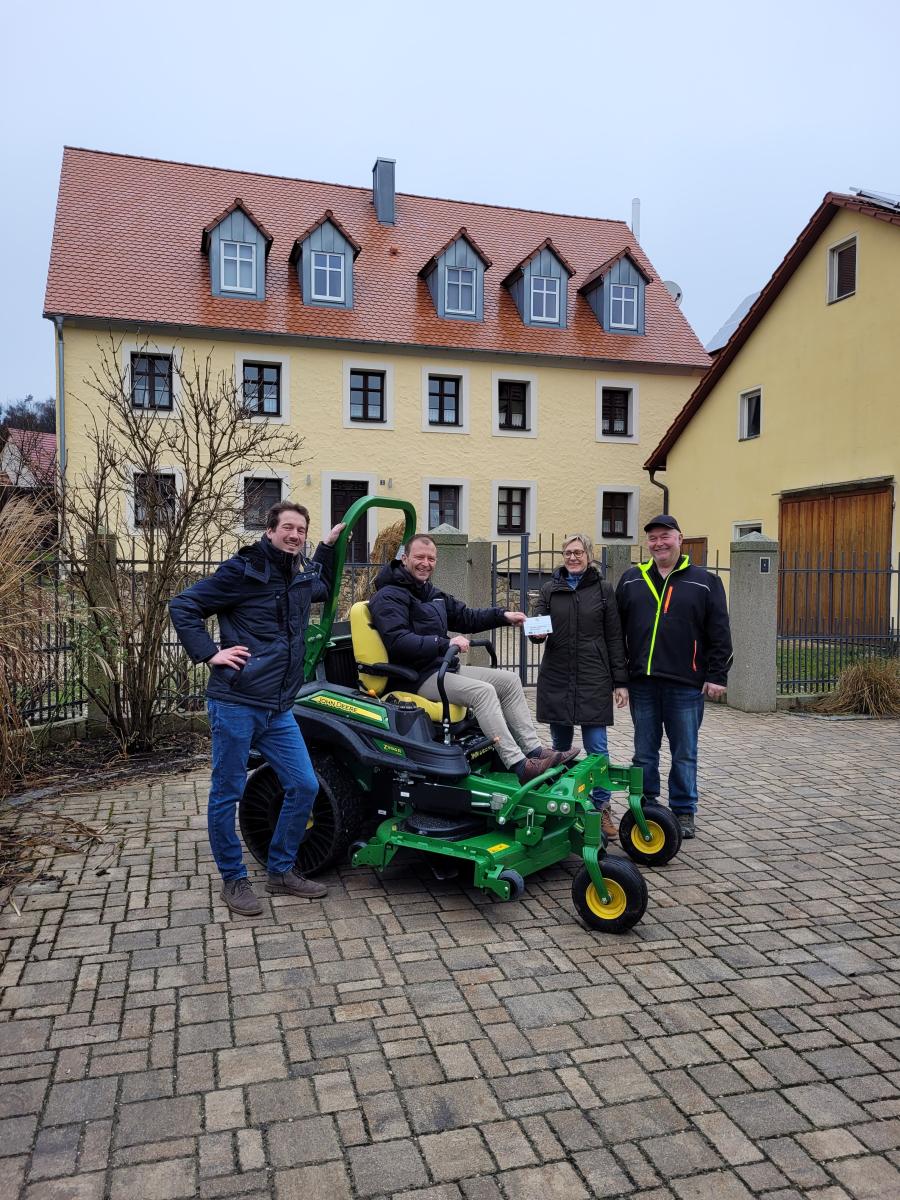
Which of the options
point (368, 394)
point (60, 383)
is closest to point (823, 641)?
point (368, 394)

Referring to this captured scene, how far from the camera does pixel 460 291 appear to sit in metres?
26.3

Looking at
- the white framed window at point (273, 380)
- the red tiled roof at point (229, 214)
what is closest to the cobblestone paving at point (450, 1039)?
the white framed window at point (273, 380)

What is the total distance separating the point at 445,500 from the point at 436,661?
2153cm

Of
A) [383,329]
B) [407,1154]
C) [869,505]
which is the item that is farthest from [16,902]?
[383,329]

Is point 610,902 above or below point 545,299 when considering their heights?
below

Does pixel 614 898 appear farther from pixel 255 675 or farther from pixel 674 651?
pixel 255 675

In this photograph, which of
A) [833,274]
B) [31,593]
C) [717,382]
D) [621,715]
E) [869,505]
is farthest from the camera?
[717,382]

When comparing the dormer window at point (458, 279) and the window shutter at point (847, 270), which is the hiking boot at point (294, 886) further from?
the dormer window at point (458, 279)

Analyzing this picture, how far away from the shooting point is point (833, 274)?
18.2m

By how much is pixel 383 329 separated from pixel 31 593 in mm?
21061

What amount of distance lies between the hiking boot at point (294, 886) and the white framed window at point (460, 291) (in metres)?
23.6

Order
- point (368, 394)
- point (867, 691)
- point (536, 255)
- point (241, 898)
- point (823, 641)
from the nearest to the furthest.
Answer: point (241, 898)
point (867, 691)
point (823, 641)
point (368, 394)
point (536, 255)

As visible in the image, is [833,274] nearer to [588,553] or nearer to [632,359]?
[632,359]

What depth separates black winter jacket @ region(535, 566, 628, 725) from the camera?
554 cm
